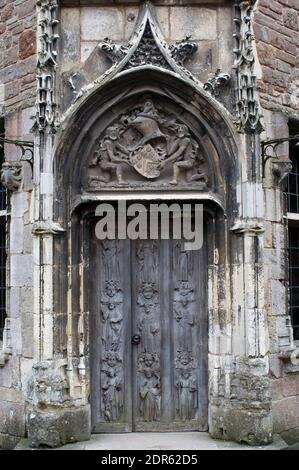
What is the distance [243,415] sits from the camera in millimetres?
5023

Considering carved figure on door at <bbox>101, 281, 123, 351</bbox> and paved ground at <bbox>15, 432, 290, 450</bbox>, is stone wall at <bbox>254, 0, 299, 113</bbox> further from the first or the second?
paved ground at <bbox>15, 432, 290, 450</bbox>

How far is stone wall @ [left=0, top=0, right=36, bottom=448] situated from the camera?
5605 mm

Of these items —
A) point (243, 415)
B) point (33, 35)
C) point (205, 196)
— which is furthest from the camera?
point (33, 35)

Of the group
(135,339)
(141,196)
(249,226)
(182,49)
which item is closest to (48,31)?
(182,49)

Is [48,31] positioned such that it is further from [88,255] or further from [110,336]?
[110,336]

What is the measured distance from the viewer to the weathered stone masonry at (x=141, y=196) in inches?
203

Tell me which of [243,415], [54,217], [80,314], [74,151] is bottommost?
[243,415]

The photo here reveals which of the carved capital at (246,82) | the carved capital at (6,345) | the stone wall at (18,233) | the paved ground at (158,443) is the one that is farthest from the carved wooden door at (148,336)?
the carved capital at (246,82)

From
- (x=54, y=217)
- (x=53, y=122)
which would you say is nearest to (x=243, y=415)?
(x=54, y=217)

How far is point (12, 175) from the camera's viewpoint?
5703 millimetres

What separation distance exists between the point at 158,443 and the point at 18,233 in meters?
2.64

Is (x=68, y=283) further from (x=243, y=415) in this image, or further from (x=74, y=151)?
(x=243, y=415)

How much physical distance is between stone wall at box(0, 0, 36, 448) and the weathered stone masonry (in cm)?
2

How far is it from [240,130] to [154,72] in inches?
41.1
